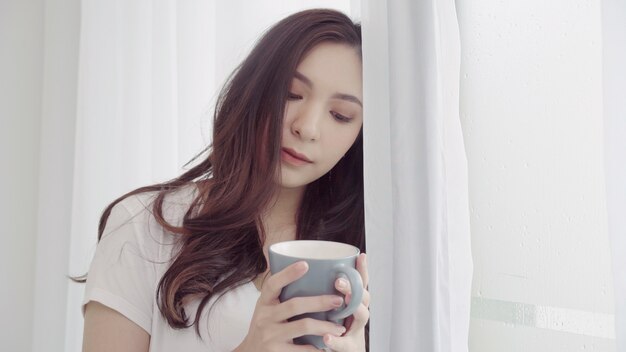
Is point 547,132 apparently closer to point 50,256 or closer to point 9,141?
point 50,256

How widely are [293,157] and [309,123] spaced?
76 mm

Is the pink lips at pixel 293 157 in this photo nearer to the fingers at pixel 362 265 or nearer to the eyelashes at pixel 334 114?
the eyelashes at pixel 334 114

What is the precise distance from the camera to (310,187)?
3.24ft

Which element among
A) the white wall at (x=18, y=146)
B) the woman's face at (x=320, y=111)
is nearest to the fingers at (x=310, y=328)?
the woman's face at (x=320, y=111)

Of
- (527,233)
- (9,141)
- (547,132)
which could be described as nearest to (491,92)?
(547,132)

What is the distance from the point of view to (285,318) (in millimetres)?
494

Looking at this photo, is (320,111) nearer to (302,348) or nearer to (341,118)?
(341,118)

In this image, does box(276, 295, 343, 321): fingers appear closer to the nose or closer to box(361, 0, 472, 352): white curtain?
box(361, 0, 472, 352): white curtain

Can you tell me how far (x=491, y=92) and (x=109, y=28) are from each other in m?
1.17

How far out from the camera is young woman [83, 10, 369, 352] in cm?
73

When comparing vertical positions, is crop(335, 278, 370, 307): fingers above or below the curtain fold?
below

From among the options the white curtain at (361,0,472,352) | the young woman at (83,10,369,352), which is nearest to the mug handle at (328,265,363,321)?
the white curtain at (361,0,472,352)

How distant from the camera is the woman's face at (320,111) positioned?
74cm

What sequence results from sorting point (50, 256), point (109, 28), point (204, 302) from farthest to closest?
point (50, 256), point (109, 28), point (204, 302)
